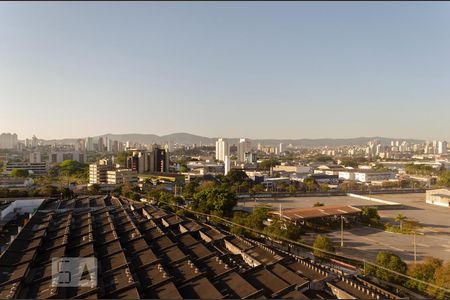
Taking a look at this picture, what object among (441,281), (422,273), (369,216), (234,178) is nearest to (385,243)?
(369,216)

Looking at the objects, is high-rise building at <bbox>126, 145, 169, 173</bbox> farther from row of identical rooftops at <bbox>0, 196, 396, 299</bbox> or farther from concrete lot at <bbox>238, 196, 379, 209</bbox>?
row of identical rooftops at <bbox>0, 196, 396, 299</bbox>

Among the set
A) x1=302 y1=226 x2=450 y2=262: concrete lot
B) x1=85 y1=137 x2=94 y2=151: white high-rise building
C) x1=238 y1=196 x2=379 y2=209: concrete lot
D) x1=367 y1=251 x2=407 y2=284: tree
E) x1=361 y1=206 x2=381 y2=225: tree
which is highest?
x1=85 y1=137 x2=94 y2=151: white high-rise building

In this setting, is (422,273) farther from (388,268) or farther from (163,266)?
(163,266)

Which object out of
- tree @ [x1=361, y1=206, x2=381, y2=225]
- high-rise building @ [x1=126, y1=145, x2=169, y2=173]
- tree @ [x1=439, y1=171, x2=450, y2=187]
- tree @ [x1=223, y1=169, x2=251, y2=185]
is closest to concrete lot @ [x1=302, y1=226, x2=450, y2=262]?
tree @ [x1=361, y1=206, x2=381, y2=225]

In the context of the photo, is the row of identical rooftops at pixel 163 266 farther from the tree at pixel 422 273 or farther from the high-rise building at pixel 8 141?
the high-rise building at pixel 8 141

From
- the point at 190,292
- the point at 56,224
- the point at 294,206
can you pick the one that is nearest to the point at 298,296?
the point at 190,292

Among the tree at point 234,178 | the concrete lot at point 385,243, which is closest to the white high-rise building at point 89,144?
the tree at point 234,178
